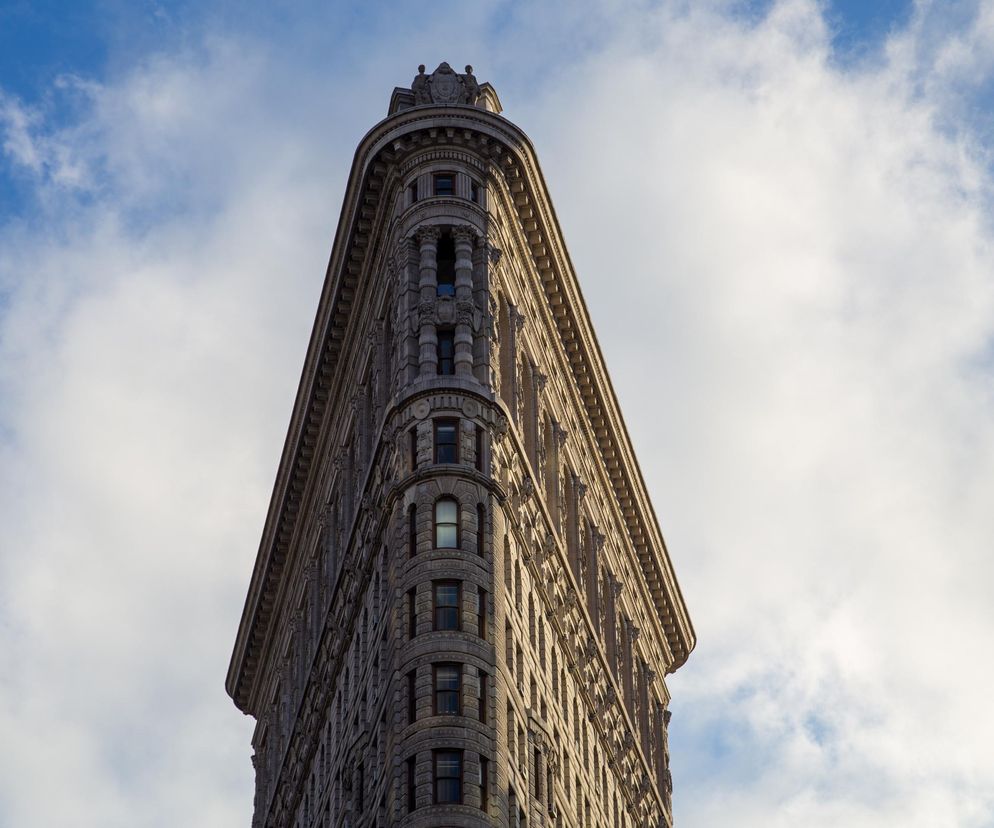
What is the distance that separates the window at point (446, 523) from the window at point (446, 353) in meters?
7.50

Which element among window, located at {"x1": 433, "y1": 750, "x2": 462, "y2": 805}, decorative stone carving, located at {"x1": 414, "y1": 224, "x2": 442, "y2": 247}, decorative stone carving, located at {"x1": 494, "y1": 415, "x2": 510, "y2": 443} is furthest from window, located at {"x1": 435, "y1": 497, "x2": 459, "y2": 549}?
decorative stone carving, located at {"x1": 414, "y1": 224, "x2": 442, "y2": 247}

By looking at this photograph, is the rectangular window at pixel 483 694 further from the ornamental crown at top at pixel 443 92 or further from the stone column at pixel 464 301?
the ornamental crown at top at pixel 443 92

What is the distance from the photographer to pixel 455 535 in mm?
93562

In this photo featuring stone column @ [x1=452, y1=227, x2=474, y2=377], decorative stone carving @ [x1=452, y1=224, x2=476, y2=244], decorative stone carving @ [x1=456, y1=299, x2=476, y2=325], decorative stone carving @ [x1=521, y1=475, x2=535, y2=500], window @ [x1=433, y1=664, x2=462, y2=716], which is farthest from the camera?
decorative stone carving @ [x1=452, y1=224, x2=476, y2=244]

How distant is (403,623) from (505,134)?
29642mm

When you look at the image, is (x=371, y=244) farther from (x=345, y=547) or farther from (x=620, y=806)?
(x=620, y=806)

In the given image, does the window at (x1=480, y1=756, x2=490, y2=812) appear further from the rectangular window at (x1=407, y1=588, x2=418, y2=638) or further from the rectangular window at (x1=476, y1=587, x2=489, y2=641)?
the rectangular window at (x1=407, y1=588, x2=418, y2=638)

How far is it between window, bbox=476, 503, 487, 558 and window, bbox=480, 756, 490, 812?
397 inches

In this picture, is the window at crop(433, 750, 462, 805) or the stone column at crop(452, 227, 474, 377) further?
the stone column at crop(452, 227, 474, 377)

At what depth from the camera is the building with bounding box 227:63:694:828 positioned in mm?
90000

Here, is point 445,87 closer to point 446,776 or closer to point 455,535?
point 455,535

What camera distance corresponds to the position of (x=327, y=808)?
345 ft

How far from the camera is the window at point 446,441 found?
96438 millimetres

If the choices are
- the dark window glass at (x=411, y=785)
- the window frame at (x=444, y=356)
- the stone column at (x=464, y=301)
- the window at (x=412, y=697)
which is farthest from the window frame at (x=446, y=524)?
the dark window glass at (x=411, y=785)
